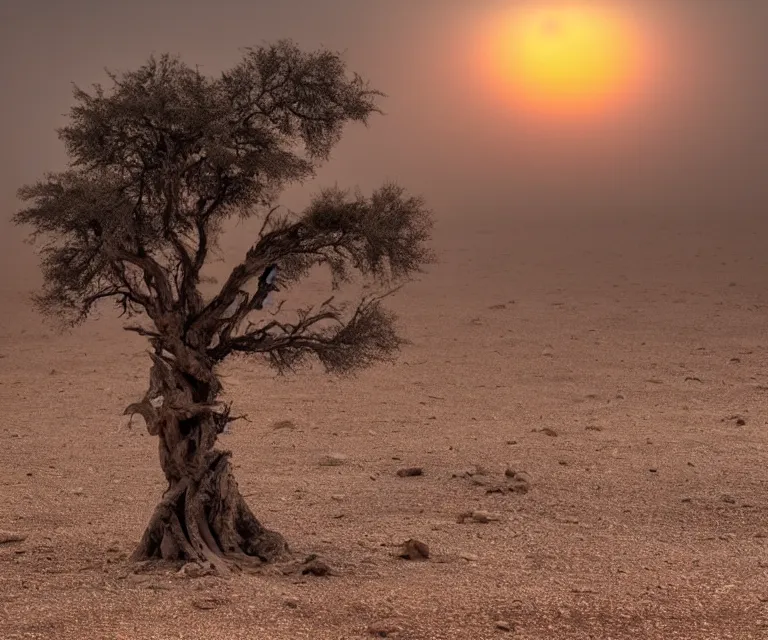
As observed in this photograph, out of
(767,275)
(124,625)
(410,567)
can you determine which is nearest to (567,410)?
(410,567)

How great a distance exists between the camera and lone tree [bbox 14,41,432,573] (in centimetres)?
1188

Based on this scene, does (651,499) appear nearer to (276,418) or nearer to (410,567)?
(410,567)

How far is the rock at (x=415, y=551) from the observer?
40.7 ft

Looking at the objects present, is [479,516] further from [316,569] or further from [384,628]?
[384,628]

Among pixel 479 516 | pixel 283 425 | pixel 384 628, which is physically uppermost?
pixel 283 425

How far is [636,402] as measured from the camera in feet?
71.9

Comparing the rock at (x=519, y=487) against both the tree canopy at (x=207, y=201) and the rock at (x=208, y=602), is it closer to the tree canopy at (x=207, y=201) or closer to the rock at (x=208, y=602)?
the tree canopy at (x=207, y=201)

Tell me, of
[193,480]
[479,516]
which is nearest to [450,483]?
[479,516]

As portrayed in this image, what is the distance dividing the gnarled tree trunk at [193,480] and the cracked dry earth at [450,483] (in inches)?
17.1

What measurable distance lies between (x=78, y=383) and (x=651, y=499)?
14.7 m

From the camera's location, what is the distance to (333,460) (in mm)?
17594

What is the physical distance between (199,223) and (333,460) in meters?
6.19

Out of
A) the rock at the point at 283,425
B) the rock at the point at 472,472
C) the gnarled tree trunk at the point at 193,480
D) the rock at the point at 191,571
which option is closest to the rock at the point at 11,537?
the gnarled tree trunk at the point at 193,480

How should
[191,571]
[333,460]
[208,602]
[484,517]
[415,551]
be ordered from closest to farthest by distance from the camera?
[208,602]
[191,571]
[415,551]
[484,517]
[333,460]
